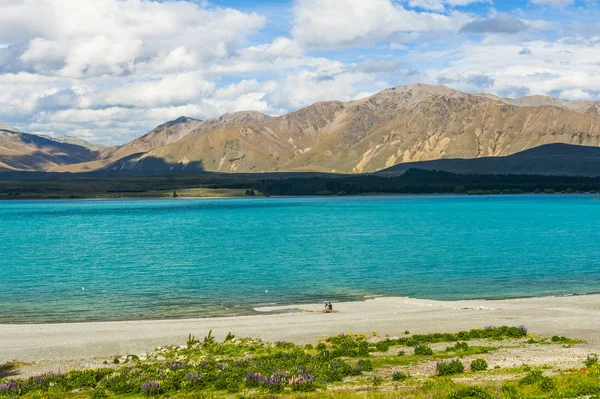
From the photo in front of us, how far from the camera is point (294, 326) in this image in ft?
131

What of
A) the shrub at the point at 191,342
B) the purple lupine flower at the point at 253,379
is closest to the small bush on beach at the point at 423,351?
the purple lupine flower at the point at 253,379

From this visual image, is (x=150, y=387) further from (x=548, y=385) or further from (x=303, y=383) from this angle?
(x=548, y=385)

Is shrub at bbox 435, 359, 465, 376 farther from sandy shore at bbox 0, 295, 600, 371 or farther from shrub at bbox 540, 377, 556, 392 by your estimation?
sandy shore at bbox 0, 295, 600, 371

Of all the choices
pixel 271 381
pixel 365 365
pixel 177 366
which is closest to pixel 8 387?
pixel 177 366

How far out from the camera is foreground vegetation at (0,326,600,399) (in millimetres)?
21234

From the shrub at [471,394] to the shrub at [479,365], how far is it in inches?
209

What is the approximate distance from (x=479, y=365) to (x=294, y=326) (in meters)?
16.5

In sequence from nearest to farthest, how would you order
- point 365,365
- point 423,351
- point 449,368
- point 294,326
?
→ point 449,368 < point 365,365 < point 423,351 < point 294,326

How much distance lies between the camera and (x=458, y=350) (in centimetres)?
3005

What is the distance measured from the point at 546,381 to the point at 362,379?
6.64 m

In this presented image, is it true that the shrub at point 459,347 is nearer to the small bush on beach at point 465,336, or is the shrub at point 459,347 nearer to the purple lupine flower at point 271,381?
the small bush on beach at point 465,336

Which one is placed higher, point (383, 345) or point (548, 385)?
point (548, 385)

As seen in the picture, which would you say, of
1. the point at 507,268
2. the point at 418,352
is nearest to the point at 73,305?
the point at 418,352

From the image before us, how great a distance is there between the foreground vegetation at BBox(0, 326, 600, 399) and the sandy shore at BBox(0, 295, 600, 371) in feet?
12.1
